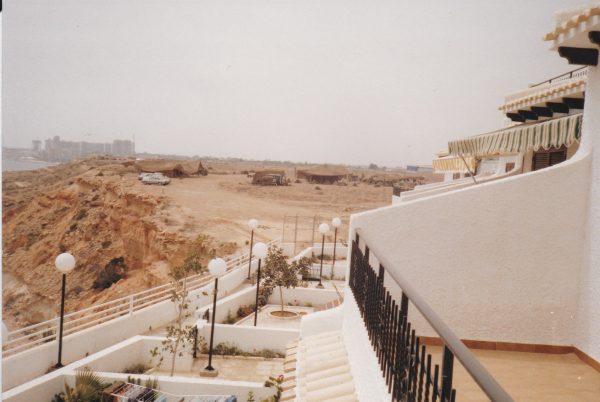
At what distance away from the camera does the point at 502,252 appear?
213 inches

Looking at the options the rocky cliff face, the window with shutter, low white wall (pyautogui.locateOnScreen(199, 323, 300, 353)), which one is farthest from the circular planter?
the rocky cliff face

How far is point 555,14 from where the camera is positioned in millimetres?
6633

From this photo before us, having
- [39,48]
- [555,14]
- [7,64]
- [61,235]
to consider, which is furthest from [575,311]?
[61,235]

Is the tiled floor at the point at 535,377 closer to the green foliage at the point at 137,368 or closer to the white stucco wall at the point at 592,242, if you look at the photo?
the white stucco wall at the point at 592,242

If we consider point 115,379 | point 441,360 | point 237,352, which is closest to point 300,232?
point 237,352

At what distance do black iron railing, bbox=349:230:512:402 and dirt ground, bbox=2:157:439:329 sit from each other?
17041 millimetres

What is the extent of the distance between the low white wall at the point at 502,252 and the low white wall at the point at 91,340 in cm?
625

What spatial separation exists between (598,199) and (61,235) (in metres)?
39.3

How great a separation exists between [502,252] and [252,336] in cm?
697

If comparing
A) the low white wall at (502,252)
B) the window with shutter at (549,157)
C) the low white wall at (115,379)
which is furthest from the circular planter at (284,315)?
the low white wall at (502,252)

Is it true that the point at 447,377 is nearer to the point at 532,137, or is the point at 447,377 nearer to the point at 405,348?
the point at 405,348

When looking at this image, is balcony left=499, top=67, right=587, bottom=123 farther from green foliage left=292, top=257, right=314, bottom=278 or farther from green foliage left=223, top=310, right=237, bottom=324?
green foliage left=223, top=310, right=237, bottom=324

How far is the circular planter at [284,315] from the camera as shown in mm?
12961

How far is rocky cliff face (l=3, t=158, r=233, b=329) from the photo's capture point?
27.0 m
